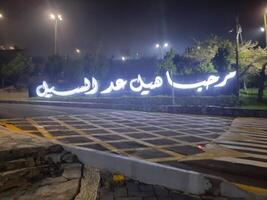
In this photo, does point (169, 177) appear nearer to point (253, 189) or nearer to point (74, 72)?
point (253, 189)

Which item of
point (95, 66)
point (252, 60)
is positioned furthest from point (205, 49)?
point (95, 66)

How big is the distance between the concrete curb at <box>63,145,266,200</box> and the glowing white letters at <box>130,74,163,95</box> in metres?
17.8

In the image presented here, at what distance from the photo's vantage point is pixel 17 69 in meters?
44.1

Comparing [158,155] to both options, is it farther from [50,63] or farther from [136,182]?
[50,63]

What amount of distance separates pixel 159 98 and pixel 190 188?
17.3 meters

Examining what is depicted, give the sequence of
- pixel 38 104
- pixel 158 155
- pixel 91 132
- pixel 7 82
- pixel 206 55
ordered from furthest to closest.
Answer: pixel 7 82 < pixel 206 55 < pixel 38 104 < pixel 91 132 < pixel 158 155

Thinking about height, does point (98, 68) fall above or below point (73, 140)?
above

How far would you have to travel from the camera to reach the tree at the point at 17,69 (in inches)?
1734

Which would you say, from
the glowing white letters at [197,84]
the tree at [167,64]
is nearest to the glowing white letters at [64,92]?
→ the tree at [167,64]

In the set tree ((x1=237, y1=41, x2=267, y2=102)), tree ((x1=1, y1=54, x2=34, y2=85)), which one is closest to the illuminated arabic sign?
tree ((x1=237, y1=41, x2=267, y2=102))

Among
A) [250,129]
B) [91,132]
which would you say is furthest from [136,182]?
[250,129]

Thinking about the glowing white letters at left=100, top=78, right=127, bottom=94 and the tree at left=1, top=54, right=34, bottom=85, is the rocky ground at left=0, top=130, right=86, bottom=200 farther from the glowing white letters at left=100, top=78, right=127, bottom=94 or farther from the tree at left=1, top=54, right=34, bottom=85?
the tree at left=1, top=54, right=34, bottom=85

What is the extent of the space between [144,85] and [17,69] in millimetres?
27025

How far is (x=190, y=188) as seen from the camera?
525 cm
